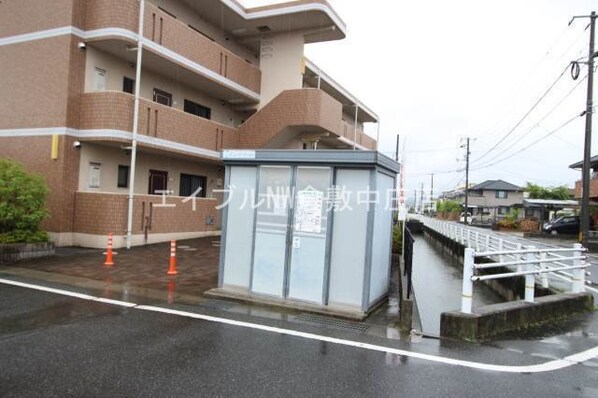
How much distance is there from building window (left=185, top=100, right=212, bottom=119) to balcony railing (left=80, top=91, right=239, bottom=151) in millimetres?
1605

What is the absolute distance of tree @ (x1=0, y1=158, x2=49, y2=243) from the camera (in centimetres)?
1041

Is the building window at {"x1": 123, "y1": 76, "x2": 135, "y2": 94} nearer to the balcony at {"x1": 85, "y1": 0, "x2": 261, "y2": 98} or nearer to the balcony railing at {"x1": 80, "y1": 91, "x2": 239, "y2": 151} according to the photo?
the balcony at {"x1": 85, "y1": 0, "x2": 261, "y2": 98}

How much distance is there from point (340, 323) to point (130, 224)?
9.18 metres

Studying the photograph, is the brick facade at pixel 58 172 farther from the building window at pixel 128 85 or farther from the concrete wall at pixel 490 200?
the concrete wall at pixel 490 200

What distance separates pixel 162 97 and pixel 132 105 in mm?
3123

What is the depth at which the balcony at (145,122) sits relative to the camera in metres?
12.8

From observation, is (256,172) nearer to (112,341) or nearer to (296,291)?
(296,291)

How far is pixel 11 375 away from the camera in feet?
13.1

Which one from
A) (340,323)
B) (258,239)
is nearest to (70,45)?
(258,239)

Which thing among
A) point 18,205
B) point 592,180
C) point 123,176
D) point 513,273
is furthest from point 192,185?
point 592,180

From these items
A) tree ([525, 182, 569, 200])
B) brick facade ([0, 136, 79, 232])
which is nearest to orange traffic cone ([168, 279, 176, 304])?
brick facade ([0, 136, 79, 232])

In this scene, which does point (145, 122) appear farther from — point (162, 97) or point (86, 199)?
point (86, 199)

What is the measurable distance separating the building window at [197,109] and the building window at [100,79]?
3917 millimetres

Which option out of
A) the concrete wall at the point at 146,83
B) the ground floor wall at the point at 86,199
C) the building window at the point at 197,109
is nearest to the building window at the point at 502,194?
the concrete wall at the point at 146,83
